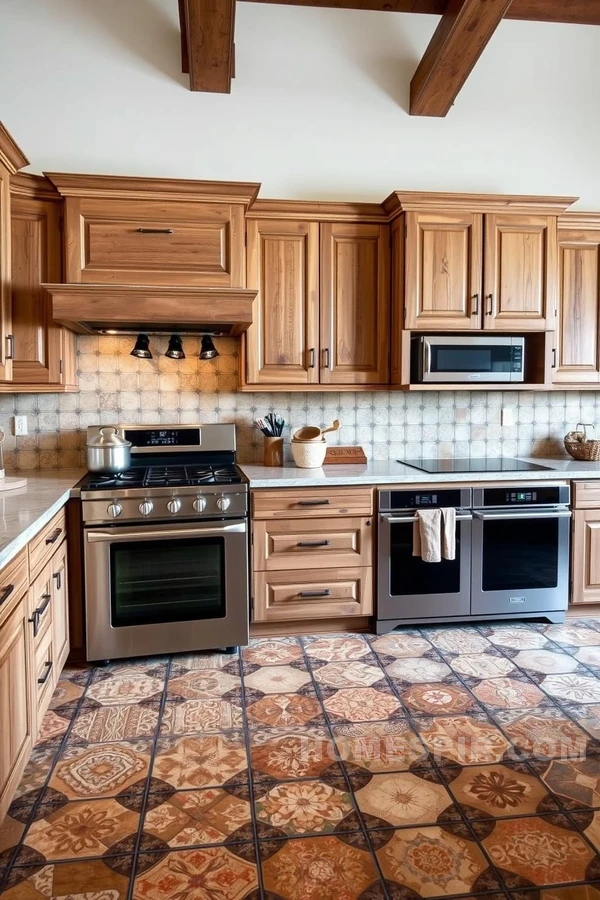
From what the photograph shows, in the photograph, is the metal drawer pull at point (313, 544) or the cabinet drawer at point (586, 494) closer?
the metal drawer pull at point (313, 544)

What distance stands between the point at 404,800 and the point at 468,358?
2.29 m

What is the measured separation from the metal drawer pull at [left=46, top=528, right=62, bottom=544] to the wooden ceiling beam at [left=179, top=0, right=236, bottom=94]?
2537mm

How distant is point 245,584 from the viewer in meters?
2.98

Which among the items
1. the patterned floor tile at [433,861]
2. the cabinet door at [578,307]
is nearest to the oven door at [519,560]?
the cabinet door at [578,307]

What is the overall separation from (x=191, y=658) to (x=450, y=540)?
1410 millimetres

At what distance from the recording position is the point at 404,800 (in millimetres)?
1883

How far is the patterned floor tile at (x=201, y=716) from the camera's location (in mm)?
2309

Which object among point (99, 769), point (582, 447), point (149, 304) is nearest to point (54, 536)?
point (99, 769)

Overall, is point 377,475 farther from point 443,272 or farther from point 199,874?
point 199,874

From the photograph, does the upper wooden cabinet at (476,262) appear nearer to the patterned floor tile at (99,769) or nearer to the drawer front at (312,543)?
the drawer front at (312,543)

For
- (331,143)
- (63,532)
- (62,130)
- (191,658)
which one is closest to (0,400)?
(63,532)

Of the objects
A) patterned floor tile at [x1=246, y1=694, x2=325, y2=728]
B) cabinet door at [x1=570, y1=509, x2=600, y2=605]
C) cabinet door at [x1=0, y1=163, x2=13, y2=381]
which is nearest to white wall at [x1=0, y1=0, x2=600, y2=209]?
cabinet door at [x1=0, y1=163, x2=13, y2=381]

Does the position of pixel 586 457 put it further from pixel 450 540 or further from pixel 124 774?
pixel 124 774

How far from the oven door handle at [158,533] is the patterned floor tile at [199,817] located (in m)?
1.17
